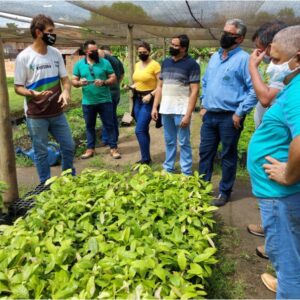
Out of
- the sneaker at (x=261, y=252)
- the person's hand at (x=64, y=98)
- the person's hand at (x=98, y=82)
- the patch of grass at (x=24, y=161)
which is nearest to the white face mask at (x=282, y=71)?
the sneaker at (x=261, y=252)

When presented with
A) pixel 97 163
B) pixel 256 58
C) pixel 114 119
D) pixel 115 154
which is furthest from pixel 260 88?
pixel 114 119

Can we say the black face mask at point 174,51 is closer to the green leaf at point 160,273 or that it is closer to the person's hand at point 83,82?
the person's hand at point 83,82

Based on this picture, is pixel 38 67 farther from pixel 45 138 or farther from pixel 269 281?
pixel 269 281

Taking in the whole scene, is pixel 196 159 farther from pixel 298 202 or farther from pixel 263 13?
pixel 298 202

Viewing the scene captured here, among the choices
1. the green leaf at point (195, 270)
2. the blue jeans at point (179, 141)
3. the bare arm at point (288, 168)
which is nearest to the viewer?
the bare arm at point (288, 168)

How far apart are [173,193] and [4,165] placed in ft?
5.07

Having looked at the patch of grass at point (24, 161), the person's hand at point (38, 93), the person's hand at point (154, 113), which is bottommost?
the patch of grass at point (24, 161)

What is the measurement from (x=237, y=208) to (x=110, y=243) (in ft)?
6.77

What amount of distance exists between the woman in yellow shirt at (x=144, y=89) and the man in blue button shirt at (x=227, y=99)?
1218mm

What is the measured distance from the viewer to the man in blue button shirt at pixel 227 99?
3.35m

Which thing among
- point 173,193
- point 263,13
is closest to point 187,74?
point 263,13

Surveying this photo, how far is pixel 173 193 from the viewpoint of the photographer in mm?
2725

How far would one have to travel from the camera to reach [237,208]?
3.79m

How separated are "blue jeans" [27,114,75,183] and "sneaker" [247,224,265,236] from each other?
6.61ft
